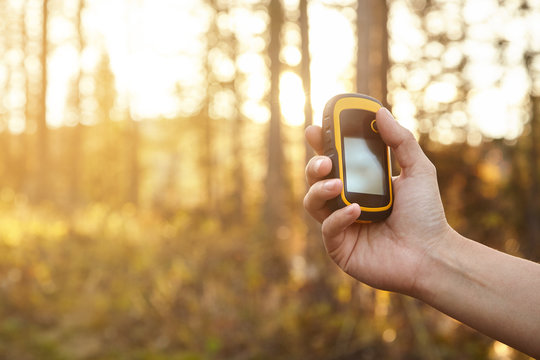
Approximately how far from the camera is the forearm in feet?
6.20

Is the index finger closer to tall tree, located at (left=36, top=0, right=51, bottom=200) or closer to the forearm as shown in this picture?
the forearm

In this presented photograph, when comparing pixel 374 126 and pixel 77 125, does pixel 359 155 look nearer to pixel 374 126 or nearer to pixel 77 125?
pixel 374 126

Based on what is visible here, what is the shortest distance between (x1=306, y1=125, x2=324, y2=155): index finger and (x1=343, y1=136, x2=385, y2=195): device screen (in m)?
0.13

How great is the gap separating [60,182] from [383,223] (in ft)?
102

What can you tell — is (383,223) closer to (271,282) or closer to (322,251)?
(322,251)

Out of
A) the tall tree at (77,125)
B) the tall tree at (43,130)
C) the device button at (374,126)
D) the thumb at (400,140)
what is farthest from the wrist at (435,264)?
the tall tree at (77,125)

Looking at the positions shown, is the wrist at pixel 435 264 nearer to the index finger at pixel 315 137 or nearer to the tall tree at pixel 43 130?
the index finger at pixel 315 137

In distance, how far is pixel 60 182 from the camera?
99.0 feet

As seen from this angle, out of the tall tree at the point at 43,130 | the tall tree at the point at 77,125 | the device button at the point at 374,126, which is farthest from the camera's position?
the tall tree at the point at 77,125

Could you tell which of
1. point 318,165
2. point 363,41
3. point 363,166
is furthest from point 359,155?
point 363,41

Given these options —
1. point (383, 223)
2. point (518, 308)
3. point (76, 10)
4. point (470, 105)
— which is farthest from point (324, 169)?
point (76, 10)

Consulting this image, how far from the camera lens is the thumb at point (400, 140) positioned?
2326 mm

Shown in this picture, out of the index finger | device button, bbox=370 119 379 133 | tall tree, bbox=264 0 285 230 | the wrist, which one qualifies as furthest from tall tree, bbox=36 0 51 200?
the wrist

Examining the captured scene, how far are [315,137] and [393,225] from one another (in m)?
0.59
